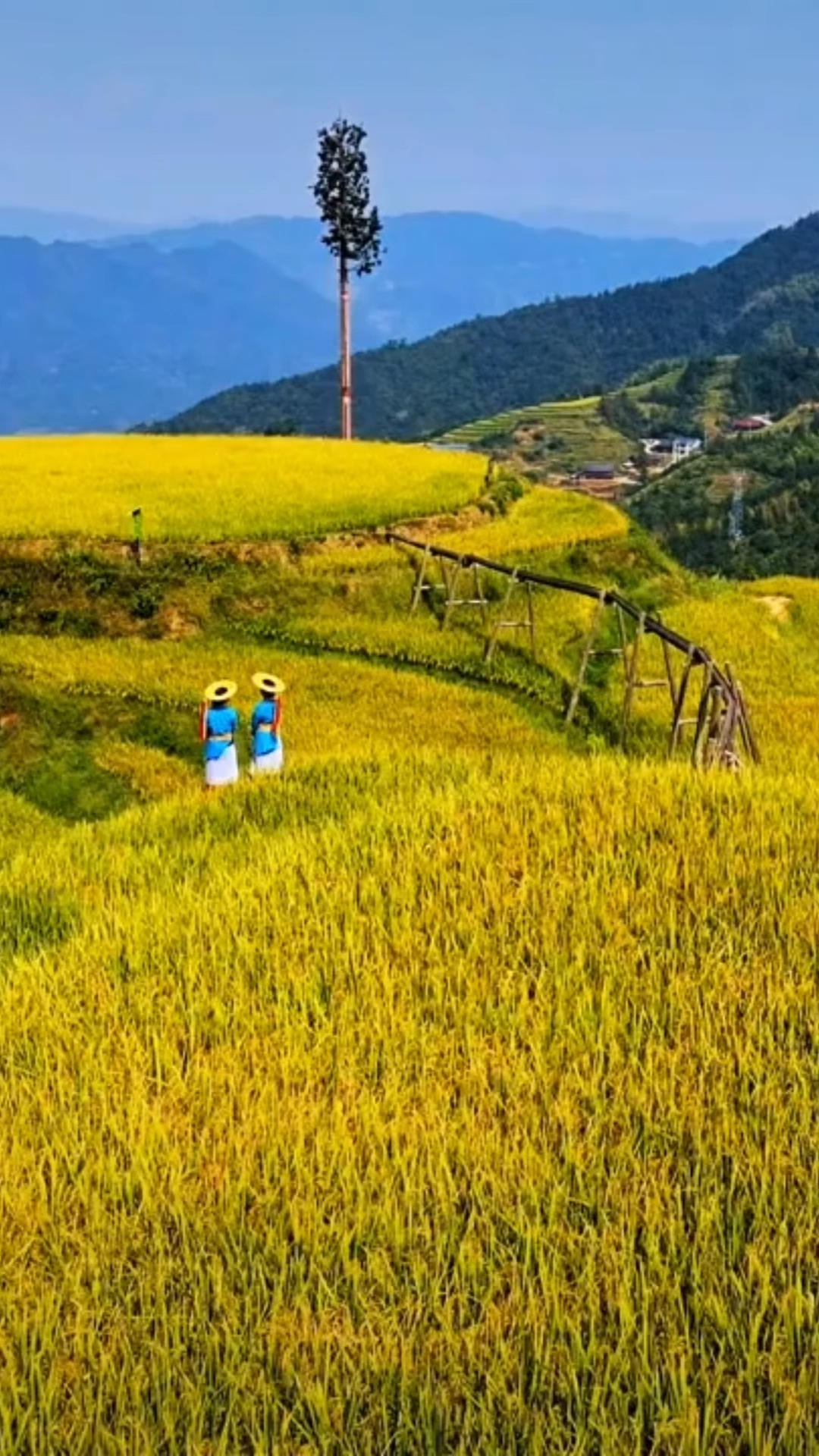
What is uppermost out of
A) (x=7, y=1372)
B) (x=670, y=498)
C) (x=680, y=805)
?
(x=670, y=498)

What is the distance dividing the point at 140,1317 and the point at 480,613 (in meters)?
20.4

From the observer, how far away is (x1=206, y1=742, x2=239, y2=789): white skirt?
1195 cm

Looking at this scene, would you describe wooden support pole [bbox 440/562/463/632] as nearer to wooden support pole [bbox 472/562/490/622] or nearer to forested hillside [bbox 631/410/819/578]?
wooden support pole [bbox 472/562/490/622]

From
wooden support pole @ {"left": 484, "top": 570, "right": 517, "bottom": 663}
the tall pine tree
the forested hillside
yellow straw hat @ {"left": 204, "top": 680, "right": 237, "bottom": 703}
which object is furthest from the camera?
the forested hillside

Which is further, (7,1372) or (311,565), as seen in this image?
(311,565)

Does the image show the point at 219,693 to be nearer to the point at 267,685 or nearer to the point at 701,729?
the point at 267,685

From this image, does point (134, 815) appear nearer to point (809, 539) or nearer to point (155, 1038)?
point (155, 1038)

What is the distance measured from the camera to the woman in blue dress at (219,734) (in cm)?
1180

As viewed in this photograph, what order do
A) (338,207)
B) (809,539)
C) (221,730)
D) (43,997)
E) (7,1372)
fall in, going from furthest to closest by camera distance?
(809,539) → (338,207) → (221,730) → (43,997) → (7,1372)

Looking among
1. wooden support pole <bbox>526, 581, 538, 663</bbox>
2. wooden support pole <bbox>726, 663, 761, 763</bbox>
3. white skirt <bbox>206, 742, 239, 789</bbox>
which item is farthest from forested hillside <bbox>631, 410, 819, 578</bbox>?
white skirt <bbox>206, 742, 239, 789</bbox>

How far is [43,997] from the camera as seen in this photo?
4531 millimetres

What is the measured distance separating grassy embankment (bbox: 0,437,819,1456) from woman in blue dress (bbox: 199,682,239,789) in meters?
4.09

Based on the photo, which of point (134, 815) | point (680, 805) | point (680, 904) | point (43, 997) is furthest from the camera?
point (134, 815)

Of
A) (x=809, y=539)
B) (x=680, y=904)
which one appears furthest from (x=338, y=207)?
(x=809, y=539)
